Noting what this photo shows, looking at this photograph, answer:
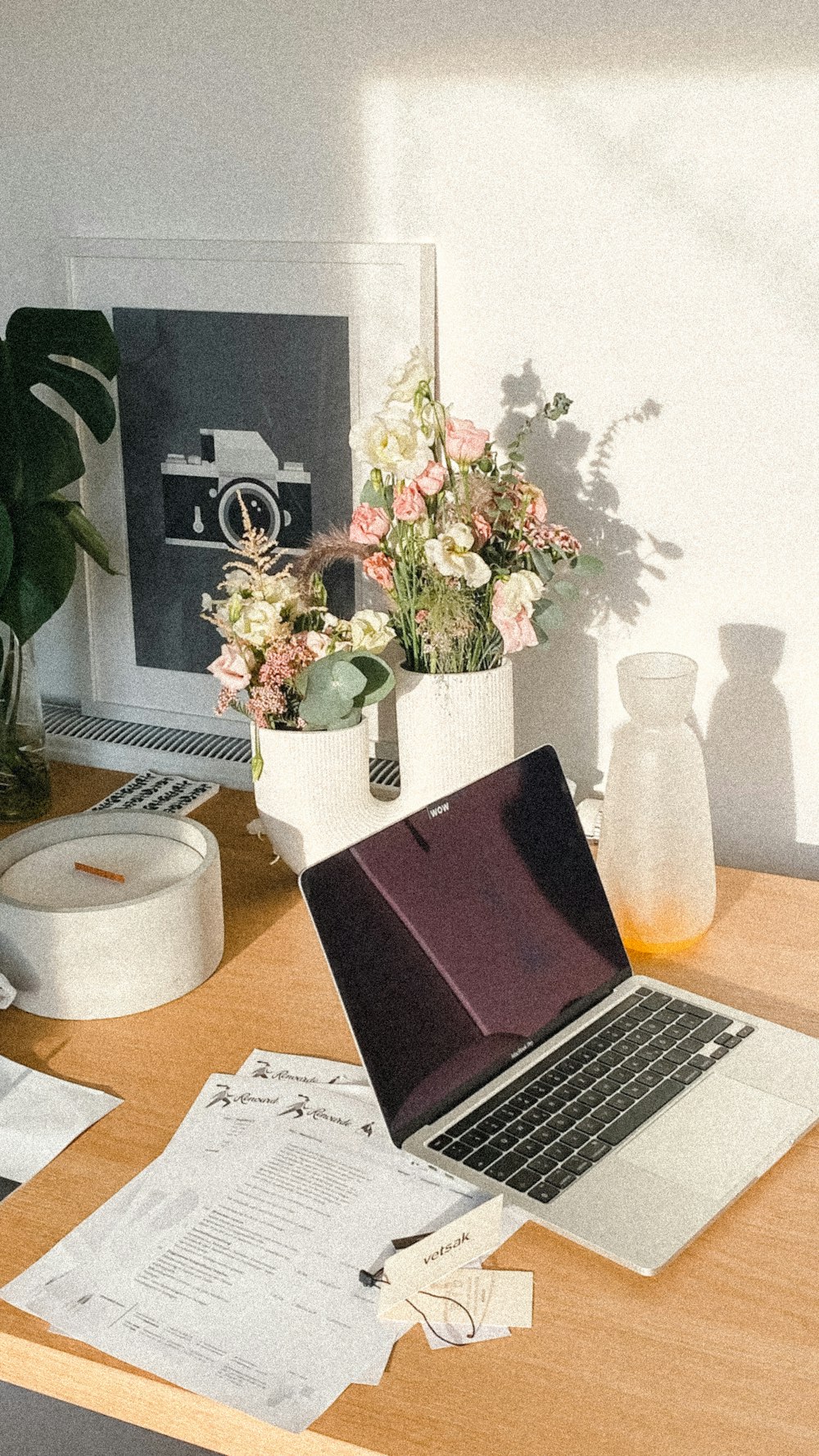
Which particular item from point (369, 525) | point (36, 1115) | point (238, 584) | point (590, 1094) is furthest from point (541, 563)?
point (36, 1115)

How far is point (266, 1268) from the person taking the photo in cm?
83

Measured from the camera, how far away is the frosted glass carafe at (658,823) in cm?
116

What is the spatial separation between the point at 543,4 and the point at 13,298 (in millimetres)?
667

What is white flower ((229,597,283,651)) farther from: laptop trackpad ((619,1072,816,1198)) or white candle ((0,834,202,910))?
laptop trackpad ((619,1072,816,1198))

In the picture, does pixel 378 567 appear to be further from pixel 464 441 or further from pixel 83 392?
pixel 83 392

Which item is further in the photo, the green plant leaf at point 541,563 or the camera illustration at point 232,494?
the camera illustration at point 232,494

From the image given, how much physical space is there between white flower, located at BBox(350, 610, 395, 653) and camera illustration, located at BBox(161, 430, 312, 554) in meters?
0.26

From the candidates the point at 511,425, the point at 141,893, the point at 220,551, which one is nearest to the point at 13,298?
the point at 220,551

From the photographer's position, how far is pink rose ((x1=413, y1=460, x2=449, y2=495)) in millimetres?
1207

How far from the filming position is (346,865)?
3.16 feet

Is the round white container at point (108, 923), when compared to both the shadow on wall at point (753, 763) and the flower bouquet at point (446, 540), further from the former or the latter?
the shadow on wall at point (753, 763)

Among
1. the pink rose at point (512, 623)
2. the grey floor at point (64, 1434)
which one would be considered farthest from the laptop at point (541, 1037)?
the grey floor at point (64, 1434)

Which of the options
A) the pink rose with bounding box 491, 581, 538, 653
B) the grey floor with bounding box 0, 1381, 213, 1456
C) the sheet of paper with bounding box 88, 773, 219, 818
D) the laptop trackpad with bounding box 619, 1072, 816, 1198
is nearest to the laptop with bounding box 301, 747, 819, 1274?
the laptop trackpad with bounding box 619, 1072, 816, 1198

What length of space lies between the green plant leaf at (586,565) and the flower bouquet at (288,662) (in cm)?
18
